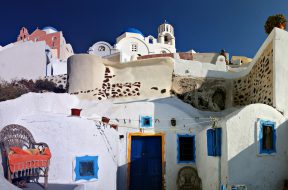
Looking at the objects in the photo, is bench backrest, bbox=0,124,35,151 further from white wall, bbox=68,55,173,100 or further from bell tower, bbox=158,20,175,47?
bell tower, bbox=158,20,175,47

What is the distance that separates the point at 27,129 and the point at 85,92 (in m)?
7.69

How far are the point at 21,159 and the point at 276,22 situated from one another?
10672 mm

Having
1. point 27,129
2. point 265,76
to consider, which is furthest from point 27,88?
point 265,76

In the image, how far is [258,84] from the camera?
39.7ft

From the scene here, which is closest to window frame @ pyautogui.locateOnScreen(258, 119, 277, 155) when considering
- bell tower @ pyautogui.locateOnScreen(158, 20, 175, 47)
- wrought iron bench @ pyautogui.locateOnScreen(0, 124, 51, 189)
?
wrought iron bench @ pyautogui.locateOnScreen(0, 124, 51, 189)

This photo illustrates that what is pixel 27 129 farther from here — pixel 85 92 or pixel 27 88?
pixel 27 88

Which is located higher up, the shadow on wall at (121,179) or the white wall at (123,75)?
the white wall at (123,75)

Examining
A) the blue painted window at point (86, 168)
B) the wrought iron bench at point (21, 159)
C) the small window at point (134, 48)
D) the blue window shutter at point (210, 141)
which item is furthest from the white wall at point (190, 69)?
the small window at point (134, 48)

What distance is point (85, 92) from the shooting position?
14.8m

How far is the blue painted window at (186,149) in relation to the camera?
12.1 meters

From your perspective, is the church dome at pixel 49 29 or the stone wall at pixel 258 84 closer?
the stone wall at pixel 258 84

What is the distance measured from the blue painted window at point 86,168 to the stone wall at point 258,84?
6598mm

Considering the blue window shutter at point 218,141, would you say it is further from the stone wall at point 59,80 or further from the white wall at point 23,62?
the white wall at point 23,62

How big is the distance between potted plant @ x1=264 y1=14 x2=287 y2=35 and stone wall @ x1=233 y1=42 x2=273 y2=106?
1.16 m
